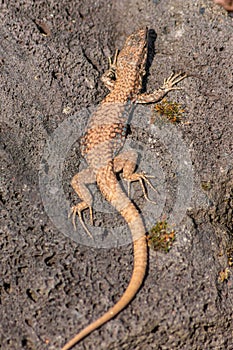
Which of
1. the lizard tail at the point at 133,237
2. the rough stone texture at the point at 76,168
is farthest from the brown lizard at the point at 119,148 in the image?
the rough stone texture at the point at 76,168

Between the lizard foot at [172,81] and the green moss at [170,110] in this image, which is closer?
the green moss at [170,110]

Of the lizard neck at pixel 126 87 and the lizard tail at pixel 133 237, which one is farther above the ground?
the lizard neck at pixel 126 87

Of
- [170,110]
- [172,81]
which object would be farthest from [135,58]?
[170,110]

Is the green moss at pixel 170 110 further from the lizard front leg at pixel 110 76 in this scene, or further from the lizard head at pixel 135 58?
the lizard front leg at pixel 110 76

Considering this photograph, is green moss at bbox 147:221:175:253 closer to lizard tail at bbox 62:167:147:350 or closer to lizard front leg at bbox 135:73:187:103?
lizard tail at bbox 62:167:147:350


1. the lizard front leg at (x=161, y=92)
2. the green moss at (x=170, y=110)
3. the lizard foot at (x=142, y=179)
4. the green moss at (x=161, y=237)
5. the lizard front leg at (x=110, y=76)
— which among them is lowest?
the green moss at (x=161, y=237)

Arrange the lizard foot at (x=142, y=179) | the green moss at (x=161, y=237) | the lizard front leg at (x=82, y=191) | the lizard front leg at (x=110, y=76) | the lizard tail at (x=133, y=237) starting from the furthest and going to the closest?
the lizard front leg at (x=110, y=76), the lizard foot at (x=142, y=179), the lizard front leg at (x=82, y=191), the green moss at (x=161, y=237), the lizard tail at (x=133, y=237)

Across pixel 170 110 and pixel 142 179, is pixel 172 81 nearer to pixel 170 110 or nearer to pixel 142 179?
pixel 170 110
